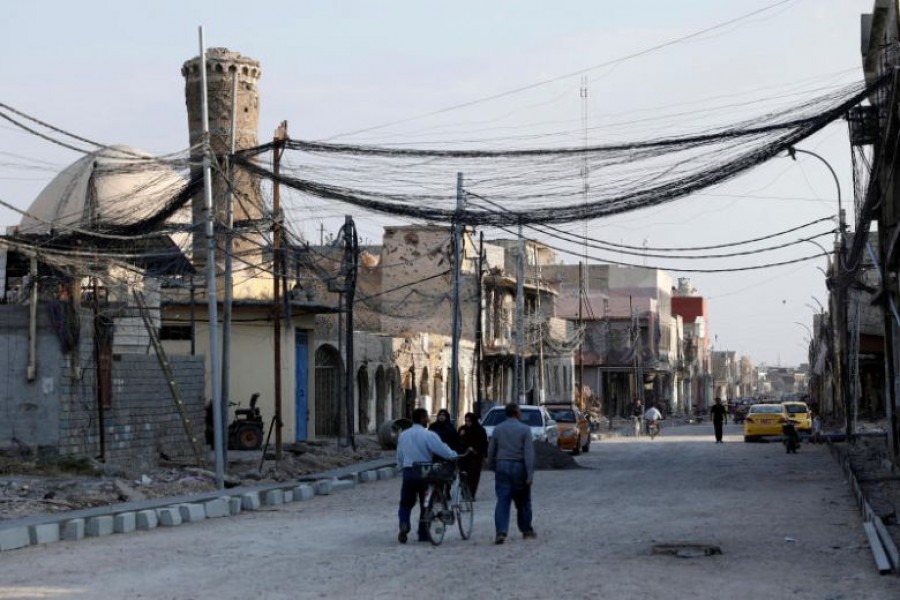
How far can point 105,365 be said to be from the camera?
89.8 feet

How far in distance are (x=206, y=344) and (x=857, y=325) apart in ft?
72.9

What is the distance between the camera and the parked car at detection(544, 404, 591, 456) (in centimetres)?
Answer: 4081

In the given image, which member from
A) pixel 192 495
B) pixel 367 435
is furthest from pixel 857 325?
pixel 192 495

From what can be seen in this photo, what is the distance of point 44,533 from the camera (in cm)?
1631

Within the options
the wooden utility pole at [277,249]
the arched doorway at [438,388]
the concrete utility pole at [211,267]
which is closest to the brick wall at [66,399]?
the wooden utility pole at [277,249]

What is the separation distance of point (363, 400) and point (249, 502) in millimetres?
29709

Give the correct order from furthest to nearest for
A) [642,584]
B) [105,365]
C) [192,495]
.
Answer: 1. [105,365]
2. [192,495]
3. [642,584]

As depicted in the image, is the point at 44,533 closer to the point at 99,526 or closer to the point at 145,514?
the point at 99,526

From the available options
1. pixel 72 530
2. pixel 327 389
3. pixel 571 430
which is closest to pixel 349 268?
pixel 571 430

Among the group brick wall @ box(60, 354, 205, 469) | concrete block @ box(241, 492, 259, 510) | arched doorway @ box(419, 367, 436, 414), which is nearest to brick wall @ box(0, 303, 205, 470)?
brick wall @ box(60, 354, 205, 469)

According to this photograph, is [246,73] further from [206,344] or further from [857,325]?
[857,325]

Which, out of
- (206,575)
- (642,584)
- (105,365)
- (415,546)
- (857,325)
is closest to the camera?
(642,584)

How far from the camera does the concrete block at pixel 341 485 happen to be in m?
25.8

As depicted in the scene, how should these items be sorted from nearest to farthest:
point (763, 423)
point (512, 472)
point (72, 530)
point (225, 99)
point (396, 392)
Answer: point (512, 472) → point (72, 530) → point (225, 99) → point (763, 423) → point (396, 392)
